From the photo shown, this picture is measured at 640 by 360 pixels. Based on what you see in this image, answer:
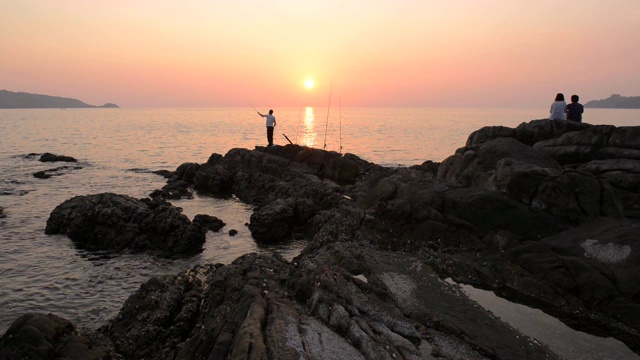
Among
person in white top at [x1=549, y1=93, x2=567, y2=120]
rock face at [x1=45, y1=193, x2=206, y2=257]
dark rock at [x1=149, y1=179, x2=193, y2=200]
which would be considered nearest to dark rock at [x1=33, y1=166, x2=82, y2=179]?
dark rock at [x1=149, y1=179, x2=193, y2=200]

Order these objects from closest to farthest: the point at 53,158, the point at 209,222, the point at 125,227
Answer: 1. the point at 125,227
2. the point at 209,222
3. the point at 53,158

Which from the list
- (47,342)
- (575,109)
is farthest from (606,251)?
(47,342)

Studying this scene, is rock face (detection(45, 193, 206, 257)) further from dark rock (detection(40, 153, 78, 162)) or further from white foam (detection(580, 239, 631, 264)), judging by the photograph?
dark rock (detection(40, 153, 78, 162))

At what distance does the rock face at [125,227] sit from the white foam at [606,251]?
15286mm

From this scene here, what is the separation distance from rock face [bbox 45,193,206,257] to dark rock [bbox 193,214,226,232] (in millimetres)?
1928

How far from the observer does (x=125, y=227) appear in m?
18.6

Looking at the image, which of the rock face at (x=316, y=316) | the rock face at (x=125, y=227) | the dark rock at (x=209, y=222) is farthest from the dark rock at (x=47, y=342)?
the dark rock at (x=209, y=222)

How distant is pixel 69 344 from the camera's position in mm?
8594

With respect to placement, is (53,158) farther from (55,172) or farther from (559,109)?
(559,109)

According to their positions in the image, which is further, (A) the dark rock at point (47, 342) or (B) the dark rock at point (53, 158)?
(B) the dark rock at point (53, 158)

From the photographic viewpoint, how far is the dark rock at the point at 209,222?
2095cm

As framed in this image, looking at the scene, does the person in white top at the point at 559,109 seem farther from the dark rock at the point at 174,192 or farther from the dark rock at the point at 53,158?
the dark rock at the point at 53,158

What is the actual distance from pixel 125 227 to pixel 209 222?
4.31 m

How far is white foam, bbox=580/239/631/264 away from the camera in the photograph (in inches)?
405
